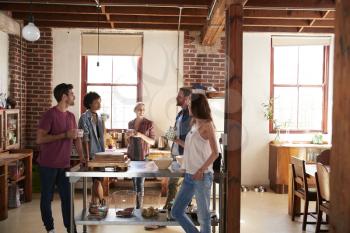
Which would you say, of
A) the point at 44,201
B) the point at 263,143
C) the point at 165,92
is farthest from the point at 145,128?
the point at 263,143

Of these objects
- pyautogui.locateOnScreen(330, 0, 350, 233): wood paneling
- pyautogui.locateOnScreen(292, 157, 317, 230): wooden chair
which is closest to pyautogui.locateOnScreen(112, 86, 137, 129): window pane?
pyautogui.locateOnScreen(292, 157, 317, 230): wooden chair

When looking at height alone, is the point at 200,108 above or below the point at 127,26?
below

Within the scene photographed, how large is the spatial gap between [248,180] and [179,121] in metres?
4.12

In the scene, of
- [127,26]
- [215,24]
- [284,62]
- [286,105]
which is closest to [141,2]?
[215,24]

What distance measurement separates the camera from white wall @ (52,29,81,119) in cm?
877

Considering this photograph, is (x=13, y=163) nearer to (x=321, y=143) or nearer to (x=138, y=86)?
(x=138, y=86)

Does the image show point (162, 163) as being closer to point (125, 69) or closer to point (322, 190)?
point (322, 190)

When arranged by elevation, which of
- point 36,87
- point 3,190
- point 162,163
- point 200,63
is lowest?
point 3,190

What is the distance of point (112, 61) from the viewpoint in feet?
29.6

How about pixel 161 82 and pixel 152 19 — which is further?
pixel 161 82

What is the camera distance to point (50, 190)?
4.71 metres

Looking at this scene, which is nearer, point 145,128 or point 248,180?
point 145,128

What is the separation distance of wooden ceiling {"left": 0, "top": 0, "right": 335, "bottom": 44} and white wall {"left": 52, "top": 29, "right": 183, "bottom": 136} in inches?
14.5

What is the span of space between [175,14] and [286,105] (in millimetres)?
3227
